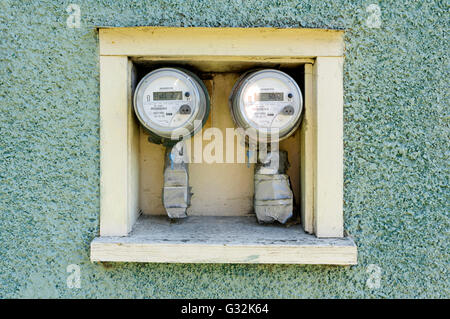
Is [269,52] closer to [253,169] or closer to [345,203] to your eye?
[253,169]

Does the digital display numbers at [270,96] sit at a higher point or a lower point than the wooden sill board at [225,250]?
higher

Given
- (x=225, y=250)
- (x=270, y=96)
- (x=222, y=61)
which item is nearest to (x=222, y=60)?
(x=222, y=61)

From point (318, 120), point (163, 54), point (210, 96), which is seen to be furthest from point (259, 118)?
point (163, 54)

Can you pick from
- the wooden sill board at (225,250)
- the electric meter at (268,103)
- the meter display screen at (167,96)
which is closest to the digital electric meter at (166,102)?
the meter display screen at (167,96)

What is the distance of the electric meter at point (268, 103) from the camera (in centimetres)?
158

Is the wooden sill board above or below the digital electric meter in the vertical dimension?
below

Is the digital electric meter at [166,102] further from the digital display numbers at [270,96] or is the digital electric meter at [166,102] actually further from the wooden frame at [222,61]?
the digital display numbers at [270,96]

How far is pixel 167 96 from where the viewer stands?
5.19ft

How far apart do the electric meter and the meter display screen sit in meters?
0.25

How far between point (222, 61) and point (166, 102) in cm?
32

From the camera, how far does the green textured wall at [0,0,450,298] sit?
1.62 m

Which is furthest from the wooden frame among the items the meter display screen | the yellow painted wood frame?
the meter display screen

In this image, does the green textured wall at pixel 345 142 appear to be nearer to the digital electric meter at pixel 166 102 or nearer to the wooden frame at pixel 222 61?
the wooden frame at pixel 222 61

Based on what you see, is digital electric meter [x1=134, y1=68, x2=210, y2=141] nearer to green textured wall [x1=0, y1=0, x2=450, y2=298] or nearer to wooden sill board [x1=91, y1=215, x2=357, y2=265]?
green textured wall [x1=0, y1=0, x2=450, y2=298]
